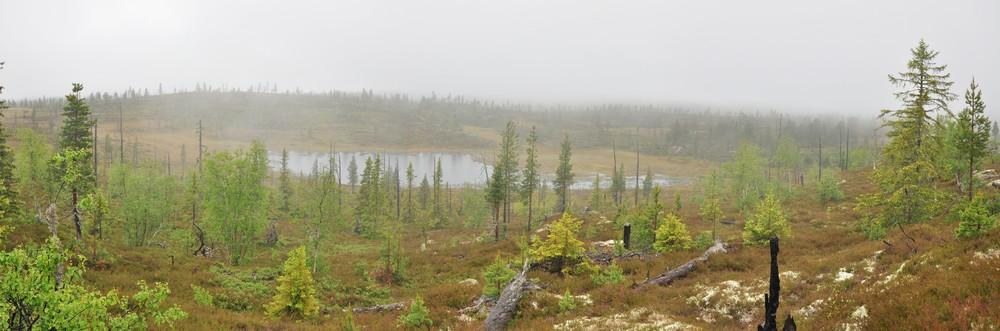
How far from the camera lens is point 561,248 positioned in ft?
84.8

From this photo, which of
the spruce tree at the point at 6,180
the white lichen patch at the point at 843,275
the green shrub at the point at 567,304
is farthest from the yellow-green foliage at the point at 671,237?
the spruce tree at the point at 6,180

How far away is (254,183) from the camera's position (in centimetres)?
3238

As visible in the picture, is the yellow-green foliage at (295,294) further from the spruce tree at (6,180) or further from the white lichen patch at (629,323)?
the spruce tree at (6,180)

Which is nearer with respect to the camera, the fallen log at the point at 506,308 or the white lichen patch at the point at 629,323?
the white lichen patch at the point at 629,323

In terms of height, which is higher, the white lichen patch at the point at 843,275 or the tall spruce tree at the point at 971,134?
the tall spruce tree at the point at 971,134

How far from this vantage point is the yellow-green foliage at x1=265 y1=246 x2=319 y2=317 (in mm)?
19281

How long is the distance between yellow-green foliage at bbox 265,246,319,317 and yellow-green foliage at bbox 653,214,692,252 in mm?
20005

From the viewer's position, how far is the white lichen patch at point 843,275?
57.8ft

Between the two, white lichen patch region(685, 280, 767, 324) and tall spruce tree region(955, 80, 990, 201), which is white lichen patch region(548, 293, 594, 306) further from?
tall spruce tree region(955, 80, 990, 201)

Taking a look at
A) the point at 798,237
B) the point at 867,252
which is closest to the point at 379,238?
the point at 798,237

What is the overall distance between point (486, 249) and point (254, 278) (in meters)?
19.8

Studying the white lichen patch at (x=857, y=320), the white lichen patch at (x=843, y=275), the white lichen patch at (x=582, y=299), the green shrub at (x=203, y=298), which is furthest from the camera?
the green shrub at (x=203, y=298)

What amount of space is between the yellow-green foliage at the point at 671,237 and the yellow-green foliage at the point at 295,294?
20.0 m

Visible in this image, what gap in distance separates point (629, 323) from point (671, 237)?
13.8 meters
